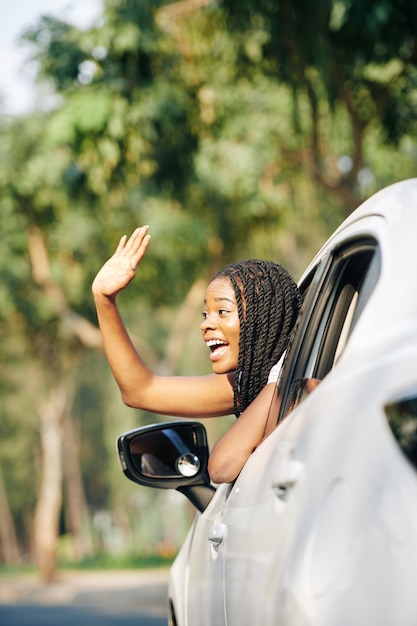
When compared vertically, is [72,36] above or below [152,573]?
above

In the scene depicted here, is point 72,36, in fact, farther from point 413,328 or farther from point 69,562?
point 69,562

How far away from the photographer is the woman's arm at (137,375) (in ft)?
11.1

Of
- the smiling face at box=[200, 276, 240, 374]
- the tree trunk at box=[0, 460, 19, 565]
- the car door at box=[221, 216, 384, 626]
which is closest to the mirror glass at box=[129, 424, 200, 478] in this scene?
the smiling face at box=[200, 276, 240, 374]

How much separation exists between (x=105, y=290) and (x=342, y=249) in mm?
906

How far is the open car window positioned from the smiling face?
11.1 inches

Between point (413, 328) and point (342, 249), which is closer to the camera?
point (413, 328)

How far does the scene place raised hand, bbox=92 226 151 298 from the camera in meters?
3.35

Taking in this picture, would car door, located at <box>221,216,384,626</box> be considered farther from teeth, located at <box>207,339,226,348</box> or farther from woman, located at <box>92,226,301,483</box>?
teeth, located at <box>207,339,226,348</box>

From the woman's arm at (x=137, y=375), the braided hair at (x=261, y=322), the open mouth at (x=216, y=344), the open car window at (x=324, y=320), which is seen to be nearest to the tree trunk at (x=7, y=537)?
the woman's arm at (x=137, y=375)

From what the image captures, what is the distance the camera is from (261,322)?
304cm

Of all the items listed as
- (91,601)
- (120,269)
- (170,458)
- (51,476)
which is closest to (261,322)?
(120,269)

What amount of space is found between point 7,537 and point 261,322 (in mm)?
68295

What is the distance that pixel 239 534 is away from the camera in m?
2.47

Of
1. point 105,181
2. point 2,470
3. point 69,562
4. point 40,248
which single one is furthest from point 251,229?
point 2,470
